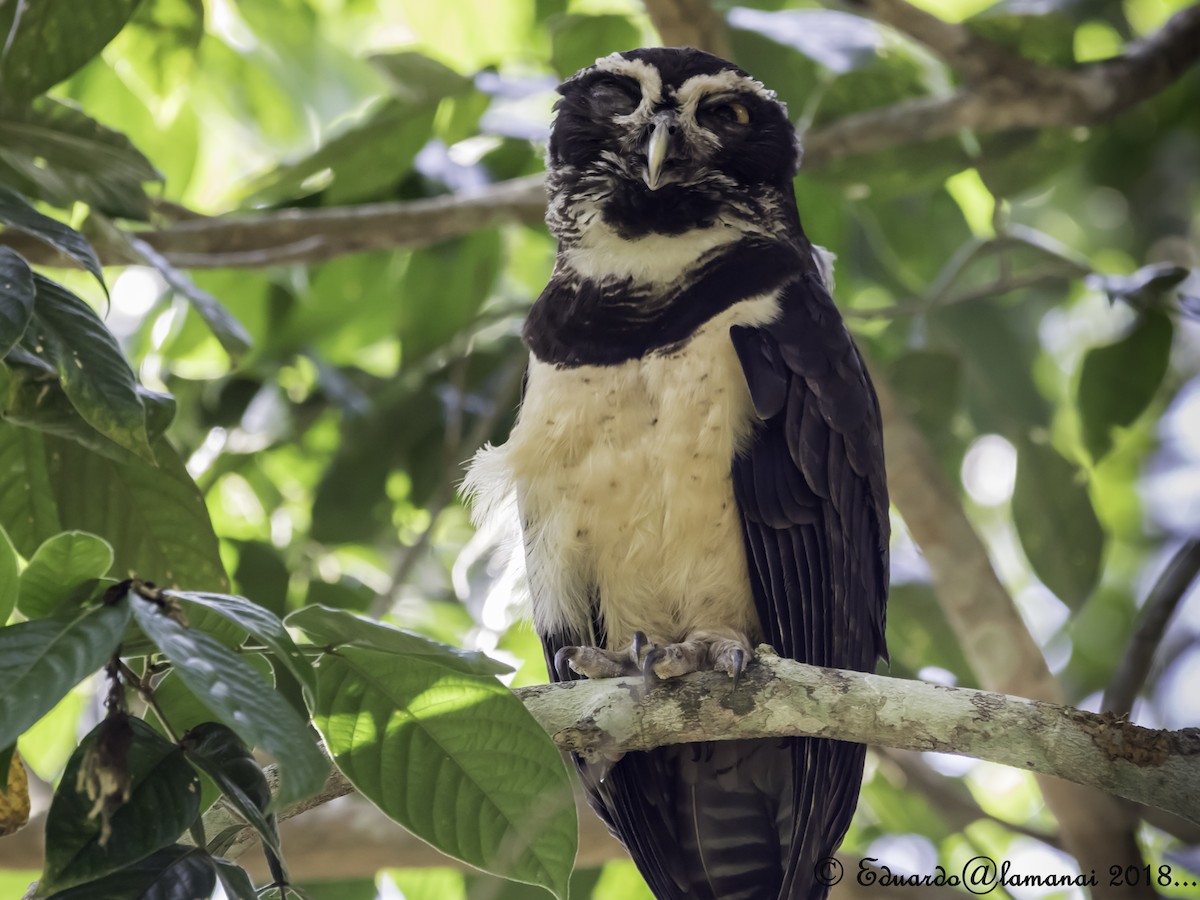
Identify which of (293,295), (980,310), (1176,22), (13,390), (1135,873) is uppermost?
(1176,22)

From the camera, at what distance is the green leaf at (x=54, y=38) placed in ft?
7.74

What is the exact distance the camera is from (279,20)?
430 cm

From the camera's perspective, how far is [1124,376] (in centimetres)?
348

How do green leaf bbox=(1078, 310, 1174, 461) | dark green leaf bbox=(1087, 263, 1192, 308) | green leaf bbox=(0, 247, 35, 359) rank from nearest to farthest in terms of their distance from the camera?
green leaf bbox=(0, 247, 35, 359) < dark green leaf bbox=(1087, 263, 1192, 308) < green leaf bbox=(1078, 310, 1174, 461)

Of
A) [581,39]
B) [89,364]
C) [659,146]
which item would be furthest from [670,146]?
[89,364]

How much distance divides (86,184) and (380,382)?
159 cm

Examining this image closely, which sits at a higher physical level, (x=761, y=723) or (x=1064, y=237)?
(x=1064, y=237)

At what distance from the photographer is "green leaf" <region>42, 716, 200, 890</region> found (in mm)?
1435

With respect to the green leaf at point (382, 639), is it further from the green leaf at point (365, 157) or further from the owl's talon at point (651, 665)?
the green leaf at point (365, 157)

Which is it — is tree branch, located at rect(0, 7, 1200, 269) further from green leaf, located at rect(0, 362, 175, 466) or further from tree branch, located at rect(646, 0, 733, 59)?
green leaf, located at rect(0, 362, 175, 466)

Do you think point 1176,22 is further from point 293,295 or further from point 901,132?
point 293,295

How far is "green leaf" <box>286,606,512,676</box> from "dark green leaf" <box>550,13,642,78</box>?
2.40m

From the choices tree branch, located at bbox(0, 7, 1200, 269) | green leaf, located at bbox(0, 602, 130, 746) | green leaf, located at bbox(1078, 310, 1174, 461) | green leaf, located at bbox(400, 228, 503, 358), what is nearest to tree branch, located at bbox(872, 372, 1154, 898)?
green leaf, located at bbox(1078, 310, 1174, 461)

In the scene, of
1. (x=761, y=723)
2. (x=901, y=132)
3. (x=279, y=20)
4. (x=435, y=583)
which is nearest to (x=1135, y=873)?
(x=761, y=723)
